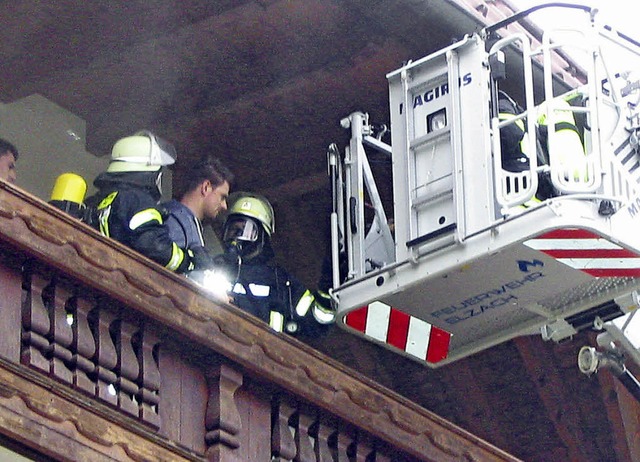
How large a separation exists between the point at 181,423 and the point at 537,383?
5.67 metres

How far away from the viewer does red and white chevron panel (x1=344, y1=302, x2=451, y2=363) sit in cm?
1315

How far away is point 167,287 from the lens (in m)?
11.1

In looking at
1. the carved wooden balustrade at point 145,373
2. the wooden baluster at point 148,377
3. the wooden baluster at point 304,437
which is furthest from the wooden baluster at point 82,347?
the wooden baluster at point 304,437

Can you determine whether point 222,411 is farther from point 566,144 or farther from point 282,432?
point 566,144

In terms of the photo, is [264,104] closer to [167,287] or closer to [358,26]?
[358,26]

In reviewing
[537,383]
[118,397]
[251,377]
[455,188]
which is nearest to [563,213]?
[455,188]

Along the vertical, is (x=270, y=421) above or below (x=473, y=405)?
below

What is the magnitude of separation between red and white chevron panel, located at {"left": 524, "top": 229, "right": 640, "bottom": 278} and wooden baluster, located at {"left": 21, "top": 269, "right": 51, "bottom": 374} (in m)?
3.08

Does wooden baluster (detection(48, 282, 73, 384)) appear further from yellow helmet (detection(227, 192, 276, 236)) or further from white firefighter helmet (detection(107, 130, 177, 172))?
yellow helmet (detection(227, 192, 276, 236))

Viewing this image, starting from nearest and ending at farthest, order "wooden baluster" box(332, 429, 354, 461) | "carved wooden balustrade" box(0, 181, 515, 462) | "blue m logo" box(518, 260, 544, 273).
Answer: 1. "carved wooden balustrade" box(0, 181, 515, 462)
2. "wooden baluster" box(332, 429, 354, 461)
3. "blue m logo" box(518, 260, 544, 273)

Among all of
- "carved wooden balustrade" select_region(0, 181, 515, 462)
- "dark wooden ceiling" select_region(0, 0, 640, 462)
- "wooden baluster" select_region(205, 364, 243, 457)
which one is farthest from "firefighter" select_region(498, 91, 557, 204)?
"wooden baluster" select_region(205, 364, 243, 457)

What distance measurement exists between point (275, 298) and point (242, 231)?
0.65 m

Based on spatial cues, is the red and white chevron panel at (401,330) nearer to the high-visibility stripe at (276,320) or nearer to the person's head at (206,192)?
the high-visibility stripe at (276,320)

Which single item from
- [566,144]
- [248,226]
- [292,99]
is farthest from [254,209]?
[566,144]
